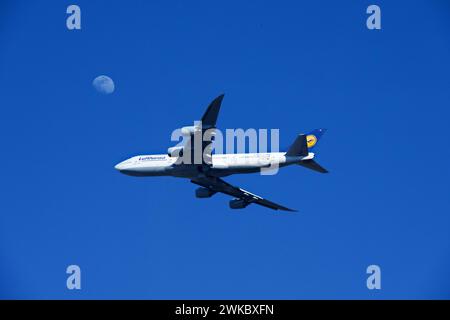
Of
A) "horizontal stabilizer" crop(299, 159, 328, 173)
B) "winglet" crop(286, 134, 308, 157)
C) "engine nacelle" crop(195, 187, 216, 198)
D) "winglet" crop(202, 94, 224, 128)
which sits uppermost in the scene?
"winglet" crop(202, 94, 224, 128)

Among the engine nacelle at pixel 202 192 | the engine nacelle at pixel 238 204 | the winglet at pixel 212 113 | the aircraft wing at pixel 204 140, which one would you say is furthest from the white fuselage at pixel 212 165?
the engine nacelle at pixel 238 204

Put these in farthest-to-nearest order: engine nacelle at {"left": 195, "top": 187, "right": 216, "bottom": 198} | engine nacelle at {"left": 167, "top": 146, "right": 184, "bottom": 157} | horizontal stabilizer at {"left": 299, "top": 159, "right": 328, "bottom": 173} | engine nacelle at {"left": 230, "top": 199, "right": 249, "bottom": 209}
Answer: engine nacelle at {"left": 230, "top": 199, "right": 249, "bottom": 209}, engine nacelle at {"left": 195, "top": 187, "right": 216, "bottom": 198}, engine nacelle at {"left": 167, "top": 146, "right": 184, "bottom": 157}, horizontal stabilizer at {"left": 299, "top": 159, "right": 328, "bottom": 173}

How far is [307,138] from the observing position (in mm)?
63938

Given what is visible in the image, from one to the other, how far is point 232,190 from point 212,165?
22.0 feet

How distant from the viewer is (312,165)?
61562mm

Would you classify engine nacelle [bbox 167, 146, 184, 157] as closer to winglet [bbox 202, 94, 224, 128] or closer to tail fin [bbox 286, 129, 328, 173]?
winglet [bbox 202, 94, 224, 128]

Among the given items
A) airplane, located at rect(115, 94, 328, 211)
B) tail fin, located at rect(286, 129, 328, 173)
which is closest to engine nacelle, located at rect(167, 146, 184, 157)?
airplane, located at rect(115, 94, 328, 211)

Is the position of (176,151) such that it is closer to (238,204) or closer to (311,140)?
(238,204)

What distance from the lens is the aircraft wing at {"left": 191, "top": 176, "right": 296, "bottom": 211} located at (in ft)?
221

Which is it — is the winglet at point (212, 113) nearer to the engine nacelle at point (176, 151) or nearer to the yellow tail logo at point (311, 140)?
the engine nacelle at point (176, 151)

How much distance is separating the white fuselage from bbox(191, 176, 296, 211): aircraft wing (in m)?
2.12

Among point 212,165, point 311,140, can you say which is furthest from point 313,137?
point 212,165
